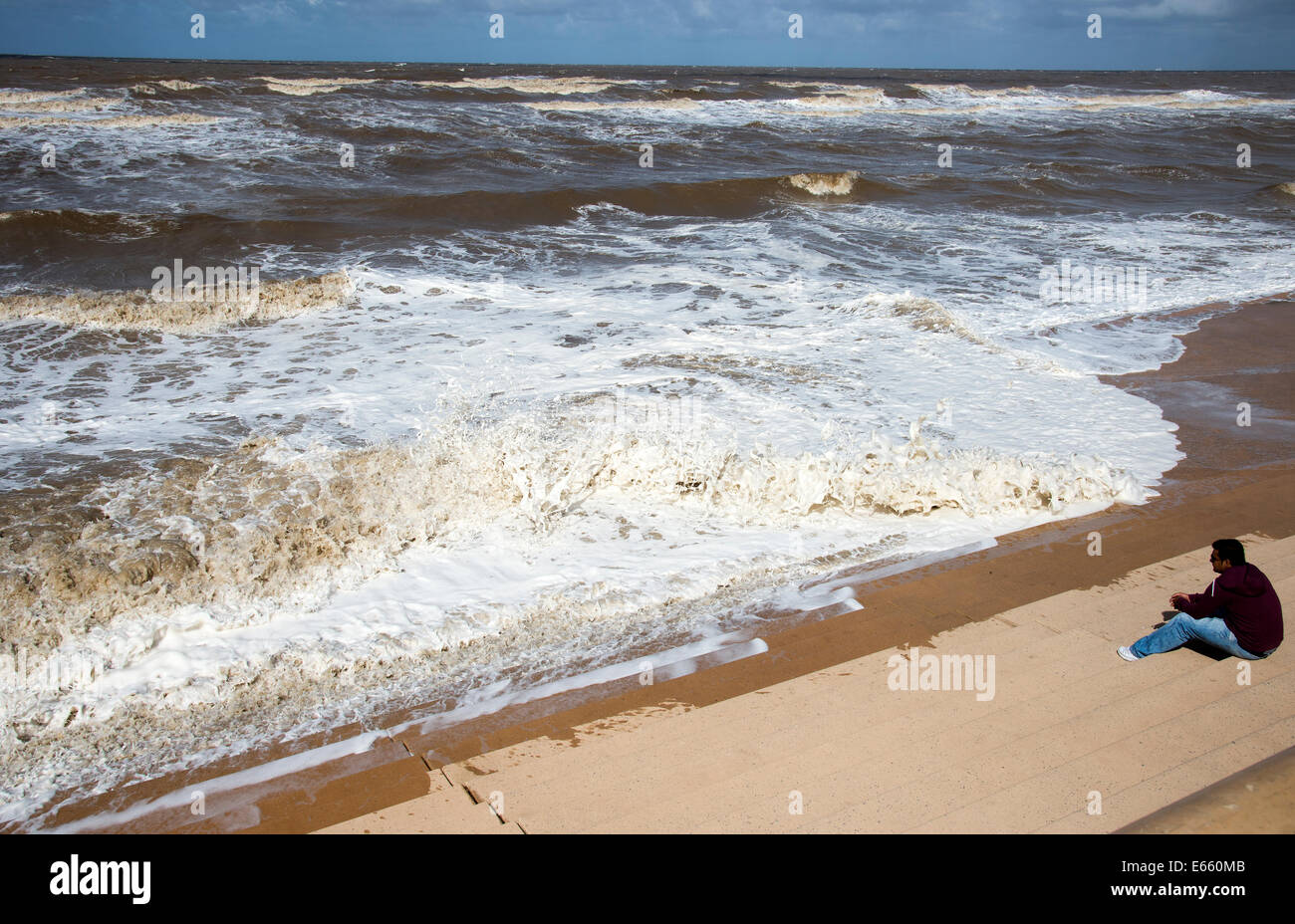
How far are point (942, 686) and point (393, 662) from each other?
247cm

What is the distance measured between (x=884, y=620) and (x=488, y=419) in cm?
331

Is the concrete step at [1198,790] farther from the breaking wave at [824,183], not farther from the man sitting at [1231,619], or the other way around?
the breaking wave at [824,183]

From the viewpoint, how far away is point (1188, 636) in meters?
3.92

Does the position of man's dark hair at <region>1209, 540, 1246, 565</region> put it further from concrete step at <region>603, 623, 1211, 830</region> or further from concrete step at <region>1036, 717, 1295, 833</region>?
concrete step at <region>1036, 717, 1295, 833</region>

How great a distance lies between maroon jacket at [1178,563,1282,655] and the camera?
382 centimetres

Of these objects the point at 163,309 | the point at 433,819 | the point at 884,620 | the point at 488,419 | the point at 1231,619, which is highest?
the point at 163,309

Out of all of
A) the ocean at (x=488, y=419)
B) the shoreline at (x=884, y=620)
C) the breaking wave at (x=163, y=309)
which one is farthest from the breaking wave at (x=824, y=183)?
the shoreline at (x=884, y=620)

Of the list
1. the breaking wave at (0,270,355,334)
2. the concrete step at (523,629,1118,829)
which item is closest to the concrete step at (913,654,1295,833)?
the concrete step at (523,629,1118,829)

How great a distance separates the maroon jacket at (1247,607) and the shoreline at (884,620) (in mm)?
794

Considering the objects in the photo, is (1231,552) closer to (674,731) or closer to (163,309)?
(674,731)

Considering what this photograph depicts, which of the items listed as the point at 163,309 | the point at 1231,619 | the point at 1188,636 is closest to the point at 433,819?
the point at 1188,636

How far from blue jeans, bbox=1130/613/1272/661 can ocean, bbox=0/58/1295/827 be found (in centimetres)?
128

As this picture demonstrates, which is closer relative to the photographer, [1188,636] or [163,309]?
[1188,636]
